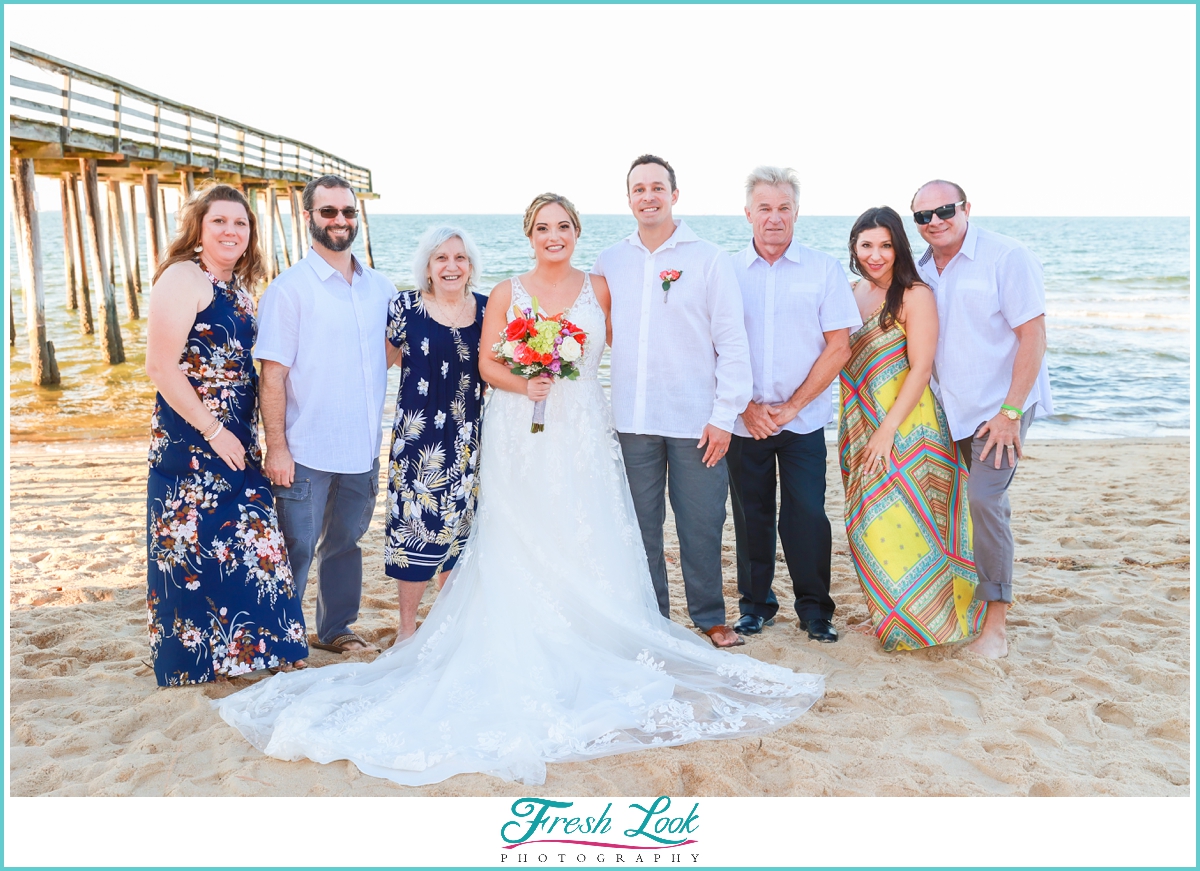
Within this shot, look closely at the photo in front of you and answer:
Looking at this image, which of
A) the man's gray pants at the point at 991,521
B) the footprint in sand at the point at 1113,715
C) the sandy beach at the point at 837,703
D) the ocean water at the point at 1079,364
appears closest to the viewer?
the sandy beach at the point at 837,703

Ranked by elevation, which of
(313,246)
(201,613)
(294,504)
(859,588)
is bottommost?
(859,588)

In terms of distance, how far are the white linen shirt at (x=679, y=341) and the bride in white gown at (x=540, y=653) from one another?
16 cm

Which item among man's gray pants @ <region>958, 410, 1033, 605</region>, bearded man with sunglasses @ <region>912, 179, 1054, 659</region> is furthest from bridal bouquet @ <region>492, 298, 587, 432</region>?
man's gray pants @ <region>958, 410, 1033, 605</region>

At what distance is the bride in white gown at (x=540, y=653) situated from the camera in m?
3.53

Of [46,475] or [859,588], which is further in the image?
[46,475]

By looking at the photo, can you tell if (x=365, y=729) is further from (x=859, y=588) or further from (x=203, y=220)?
(x=859, y=588)

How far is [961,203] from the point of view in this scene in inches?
175

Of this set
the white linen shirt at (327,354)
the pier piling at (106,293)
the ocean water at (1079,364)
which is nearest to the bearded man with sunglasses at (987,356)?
the white linen shirt at (327,354)

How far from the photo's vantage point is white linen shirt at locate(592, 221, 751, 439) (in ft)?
14.6

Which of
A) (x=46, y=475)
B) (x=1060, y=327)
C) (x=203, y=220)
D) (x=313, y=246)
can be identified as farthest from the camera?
(x=1060, y=327)

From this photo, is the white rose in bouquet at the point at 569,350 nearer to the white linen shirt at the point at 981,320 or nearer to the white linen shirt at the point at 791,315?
the white linen shirt at the point at 791,315

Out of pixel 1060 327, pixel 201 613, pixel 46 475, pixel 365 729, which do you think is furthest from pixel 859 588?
pixel 1060 327

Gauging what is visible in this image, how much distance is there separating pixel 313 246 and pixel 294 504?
1.29 m

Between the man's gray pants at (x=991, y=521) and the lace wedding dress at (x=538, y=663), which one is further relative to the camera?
the man's gray pants at (x=991, y=521)
